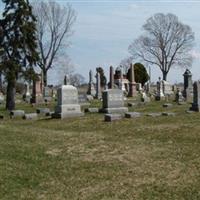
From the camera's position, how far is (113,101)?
20797 millimetres

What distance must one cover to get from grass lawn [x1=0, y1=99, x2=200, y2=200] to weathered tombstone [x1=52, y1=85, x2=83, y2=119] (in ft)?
17.6

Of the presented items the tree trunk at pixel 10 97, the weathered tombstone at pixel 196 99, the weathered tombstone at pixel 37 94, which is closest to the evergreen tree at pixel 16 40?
the tree trunk at pixel 10 97

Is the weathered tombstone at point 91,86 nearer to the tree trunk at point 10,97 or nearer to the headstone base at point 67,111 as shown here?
the tree trunk at point 10,97

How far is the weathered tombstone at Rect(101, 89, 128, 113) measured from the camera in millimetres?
20641

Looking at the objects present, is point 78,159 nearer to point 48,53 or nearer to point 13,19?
point 13,19

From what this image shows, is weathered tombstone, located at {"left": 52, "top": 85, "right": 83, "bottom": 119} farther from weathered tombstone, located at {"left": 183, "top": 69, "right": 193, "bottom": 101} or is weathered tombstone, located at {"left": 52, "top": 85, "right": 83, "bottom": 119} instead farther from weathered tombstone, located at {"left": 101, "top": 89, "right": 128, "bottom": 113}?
weathered tombstone, located at {"left": 183, "top": 69, "right": 193, "bottom": 101}

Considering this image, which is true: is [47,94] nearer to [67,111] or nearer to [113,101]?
[113,101]

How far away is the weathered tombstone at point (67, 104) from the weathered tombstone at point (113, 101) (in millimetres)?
1305

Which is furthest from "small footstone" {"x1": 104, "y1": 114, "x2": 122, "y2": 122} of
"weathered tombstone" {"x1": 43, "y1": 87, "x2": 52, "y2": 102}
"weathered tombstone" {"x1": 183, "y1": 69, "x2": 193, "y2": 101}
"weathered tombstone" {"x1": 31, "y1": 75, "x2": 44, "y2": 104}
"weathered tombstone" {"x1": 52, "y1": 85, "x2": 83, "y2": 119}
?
"weathered tombstone" {"x1": 43, "y1": 87, "x2": 52, "y2": 102}

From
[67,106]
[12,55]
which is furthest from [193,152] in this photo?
[12,55]

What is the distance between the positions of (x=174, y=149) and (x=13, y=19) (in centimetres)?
1972

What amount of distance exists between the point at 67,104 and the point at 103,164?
1072cm

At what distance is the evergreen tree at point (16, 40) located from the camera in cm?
2766

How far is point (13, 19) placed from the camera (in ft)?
92.2
